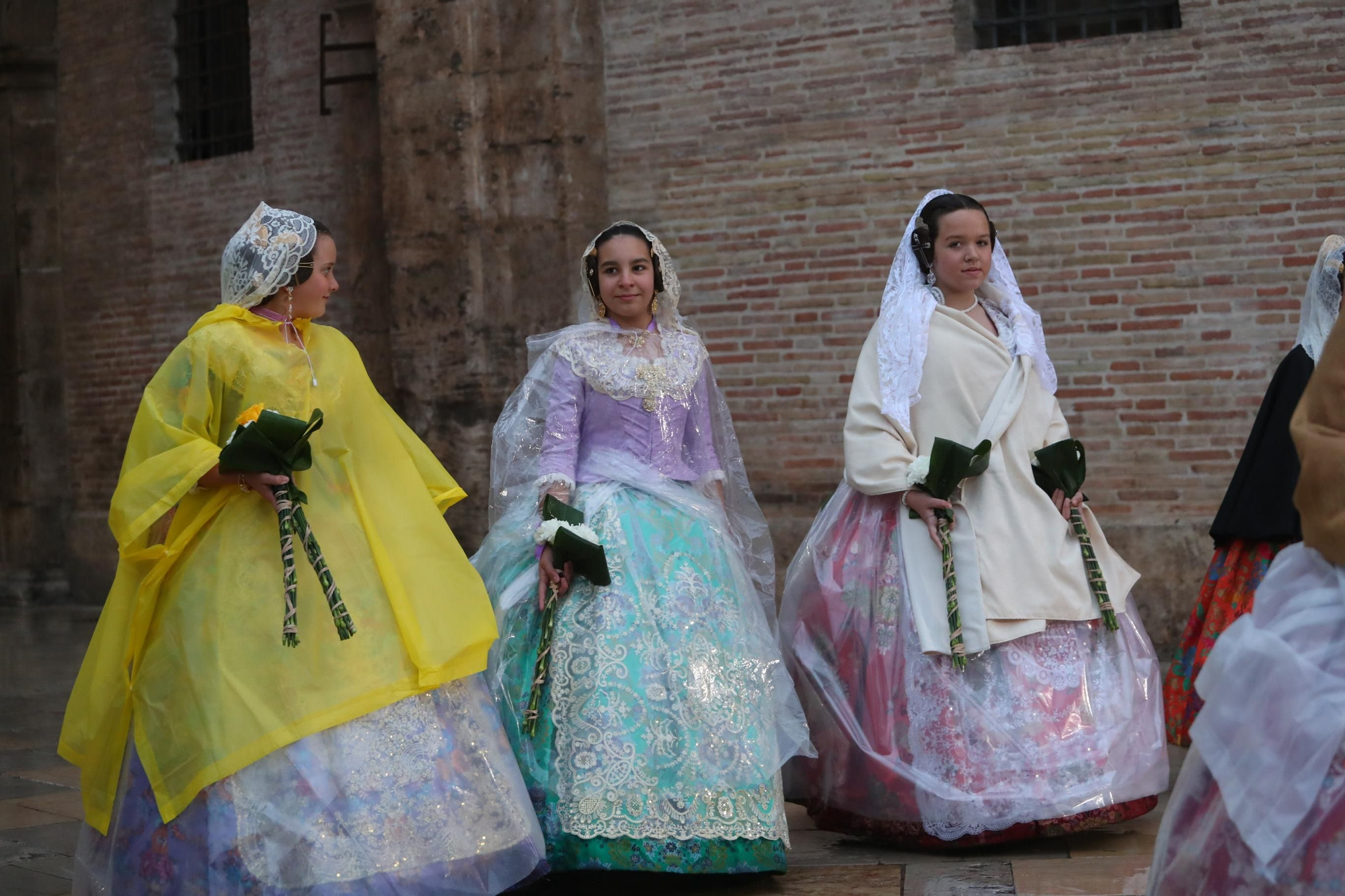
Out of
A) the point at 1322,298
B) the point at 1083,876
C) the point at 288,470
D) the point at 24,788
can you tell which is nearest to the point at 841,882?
the point at 1083,876

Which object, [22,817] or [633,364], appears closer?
[633,364]

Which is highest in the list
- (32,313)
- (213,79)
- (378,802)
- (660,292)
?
(213,79)

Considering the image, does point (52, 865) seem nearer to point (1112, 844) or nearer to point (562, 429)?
point (562, 429)

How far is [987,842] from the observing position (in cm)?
434

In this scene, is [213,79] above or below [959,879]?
above

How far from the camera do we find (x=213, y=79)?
1146 cm

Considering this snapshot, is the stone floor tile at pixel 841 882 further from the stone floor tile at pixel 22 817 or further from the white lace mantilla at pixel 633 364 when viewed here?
the stone floor tile at pixel 22 817

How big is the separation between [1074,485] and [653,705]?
150 centimetres

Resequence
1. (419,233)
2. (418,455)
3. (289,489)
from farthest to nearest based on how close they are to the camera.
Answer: (419,233), (418,455), (289,489)

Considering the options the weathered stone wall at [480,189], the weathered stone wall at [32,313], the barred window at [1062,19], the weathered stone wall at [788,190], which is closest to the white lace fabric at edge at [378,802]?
the weathered stone wall at [788,190]

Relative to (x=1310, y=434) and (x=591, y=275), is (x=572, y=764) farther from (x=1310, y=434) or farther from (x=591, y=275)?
(x=1310, y=434)

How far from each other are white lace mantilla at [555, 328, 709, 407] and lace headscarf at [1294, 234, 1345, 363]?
1.73 m

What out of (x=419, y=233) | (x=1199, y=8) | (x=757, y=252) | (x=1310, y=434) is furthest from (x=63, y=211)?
(x=1310, y=434)

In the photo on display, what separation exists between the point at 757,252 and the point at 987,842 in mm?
4895
